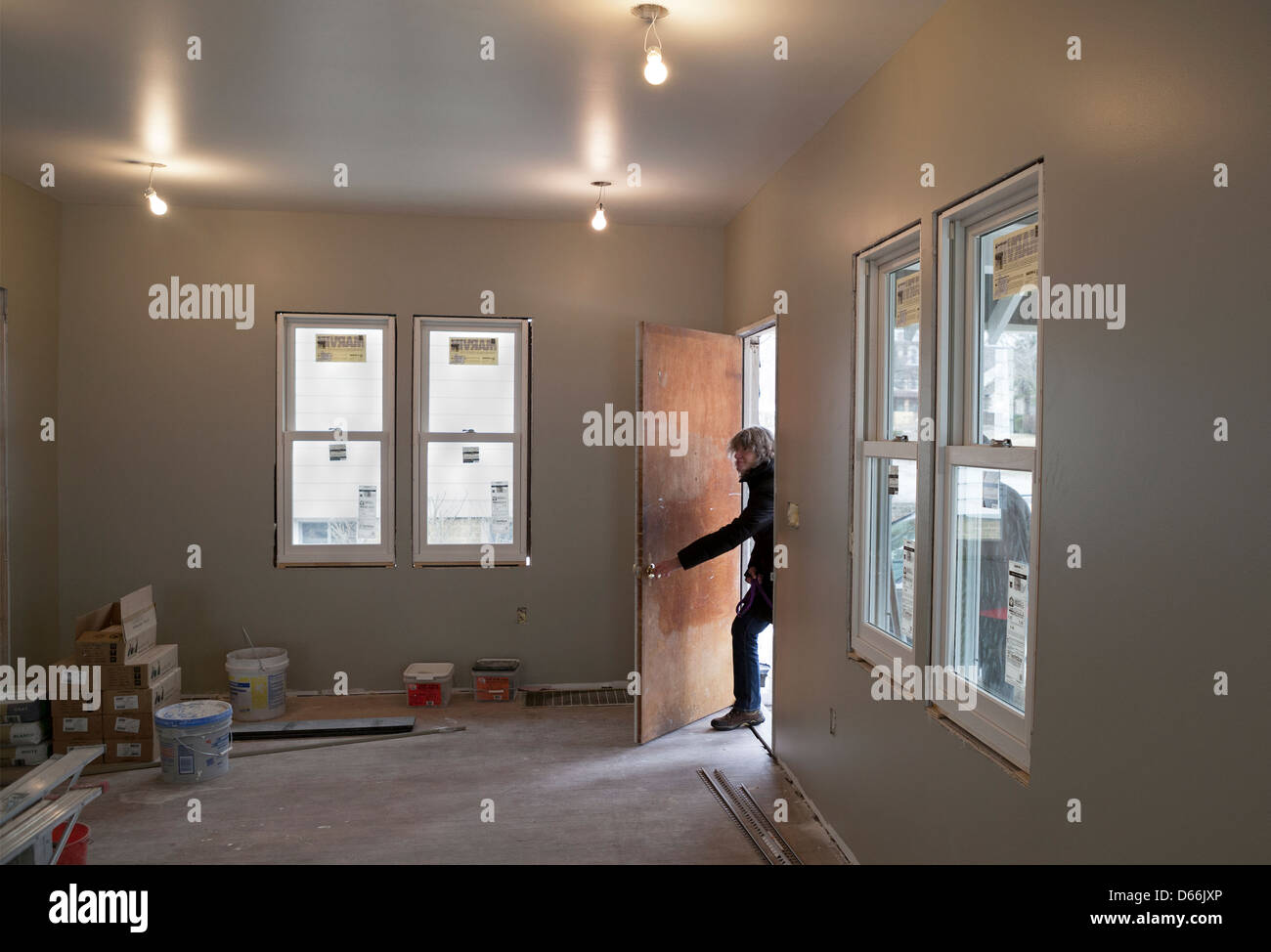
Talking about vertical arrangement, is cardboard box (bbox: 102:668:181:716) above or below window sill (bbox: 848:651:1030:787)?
below

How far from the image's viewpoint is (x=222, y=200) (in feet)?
15.9

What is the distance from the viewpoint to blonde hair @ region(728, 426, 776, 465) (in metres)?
4.36

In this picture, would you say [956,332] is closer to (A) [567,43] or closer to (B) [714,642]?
(A) [567,43]

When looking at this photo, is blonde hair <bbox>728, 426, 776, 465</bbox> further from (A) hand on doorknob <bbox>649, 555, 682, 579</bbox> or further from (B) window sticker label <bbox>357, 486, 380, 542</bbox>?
(B) window sticker label <bbox>357, 486, 380, 542</bbox>

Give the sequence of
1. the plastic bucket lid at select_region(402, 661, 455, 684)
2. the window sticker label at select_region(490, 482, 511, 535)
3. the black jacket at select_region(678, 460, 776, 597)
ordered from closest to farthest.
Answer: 1. the black jacket at select_region(678, 460, 776, 597)
2. the plastic bucket lid at select_region(402, 661, 455, 684)
3. the window sticker label at select_region(490, 482, 511, 535)

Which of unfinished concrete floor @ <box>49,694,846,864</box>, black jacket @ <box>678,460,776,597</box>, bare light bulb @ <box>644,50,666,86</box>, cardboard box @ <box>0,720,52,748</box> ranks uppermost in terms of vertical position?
bare light bulb @ <box>644,50,666,86</box>

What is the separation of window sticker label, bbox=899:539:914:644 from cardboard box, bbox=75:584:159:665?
11.6 feet

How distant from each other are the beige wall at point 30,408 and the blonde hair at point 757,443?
369 centimetres

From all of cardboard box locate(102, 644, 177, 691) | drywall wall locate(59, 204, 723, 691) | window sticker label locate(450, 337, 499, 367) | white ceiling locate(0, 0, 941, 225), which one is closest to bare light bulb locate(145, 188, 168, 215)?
white ceiling locate(0, 0, 941, 225)

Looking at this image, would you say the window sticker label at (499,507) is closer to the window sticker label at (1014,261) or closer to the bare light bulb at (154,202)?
the bare light bulb at (154,202)

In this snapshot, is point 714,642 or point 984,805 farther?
point 714,642
